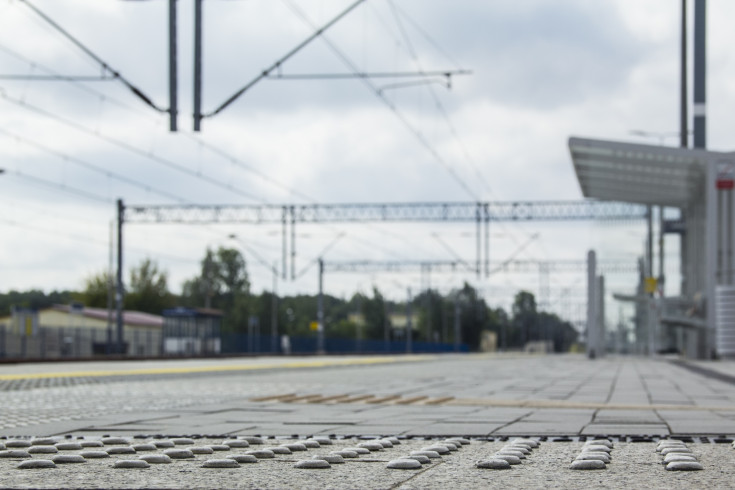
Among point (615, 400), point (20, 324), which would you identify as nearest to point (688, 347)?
point (20, 324)

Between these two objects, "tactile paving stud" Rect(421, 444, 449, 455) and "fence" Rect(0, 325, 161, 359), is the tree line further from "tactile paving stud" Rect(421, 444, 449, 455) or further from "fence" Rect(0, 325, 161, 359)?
"tactile paving stud" Rect(421, 444, 449, 455)

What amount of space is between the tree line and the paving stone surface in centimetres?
9128

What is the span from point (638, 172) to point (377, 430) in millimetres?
31647

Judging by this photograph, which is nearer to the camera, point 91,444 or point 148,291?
point 91,444

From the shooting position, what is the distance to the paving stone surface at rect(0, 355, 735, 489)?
5.35m

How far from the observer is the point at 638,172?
38.3 m

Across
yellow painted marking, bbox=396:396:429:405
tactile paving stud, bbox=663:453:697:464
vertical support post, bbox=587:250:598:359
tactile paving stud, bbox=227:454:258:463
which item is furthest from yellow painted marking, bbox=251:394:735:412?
vertical support post, bbox=587:250:598:359

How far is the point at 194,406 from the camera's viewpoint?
38.0ft

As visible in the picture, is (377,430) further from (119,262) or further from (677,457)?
(119,262)

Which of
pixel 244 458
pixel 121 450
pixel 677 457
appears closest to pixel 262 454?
pixel 244 458

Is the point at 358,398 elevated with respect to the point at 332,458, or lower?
lower

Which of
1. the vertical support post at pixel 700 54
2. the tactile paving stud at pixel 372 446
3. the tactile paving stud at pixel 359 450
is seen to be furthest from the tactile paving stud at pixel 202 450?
the vertical support post at pixel 700 54

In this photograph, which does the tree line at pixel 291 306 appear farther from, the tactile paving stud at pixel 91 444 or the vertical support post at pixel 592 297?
the tactile paving stud at pixel 91 444

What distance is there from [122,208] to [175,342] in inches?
425
